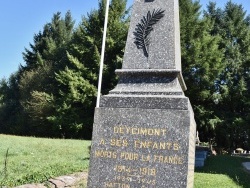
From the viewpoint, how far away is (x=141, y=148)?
4.68 m

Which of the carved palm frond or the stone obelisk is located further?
the carved palm frond

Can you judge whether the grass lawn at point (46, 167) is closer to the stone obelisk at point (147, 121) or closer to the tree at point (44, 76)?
the stone obelisk at point (147, 121)

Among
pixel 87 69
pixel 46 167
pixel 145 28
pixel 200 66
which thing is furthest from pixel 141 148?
pixel 87 69

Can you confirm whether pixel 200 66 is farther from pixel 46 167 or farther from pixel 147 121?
pixel 147 121

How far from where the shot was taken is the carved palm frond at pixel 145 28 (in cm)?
544

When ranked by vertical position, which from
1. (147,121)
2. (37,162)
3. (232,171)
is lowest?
(232,171)

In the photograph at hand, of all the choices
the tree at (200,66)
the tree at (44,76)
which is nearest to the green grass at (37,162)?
the tree at (44,76)

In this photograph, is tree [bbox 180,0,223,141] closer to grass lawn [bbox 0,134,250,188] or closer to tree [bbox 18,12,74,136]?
tree [bbox 18,12,74,136]

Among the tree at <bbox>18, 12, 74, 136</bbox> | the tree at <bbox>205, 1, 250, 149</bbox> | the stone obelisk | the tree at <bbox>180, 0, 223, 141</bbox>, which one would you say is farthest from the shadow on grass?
the tree at <bbox>18, 12, 74, 136</bbox>

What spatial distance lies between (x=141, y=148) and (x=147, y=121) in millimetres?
387

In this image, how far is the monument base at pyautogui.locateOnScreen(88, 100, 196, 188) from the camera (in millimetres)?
4516

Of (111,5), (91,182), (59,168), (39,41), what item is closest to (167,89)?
(91,182)

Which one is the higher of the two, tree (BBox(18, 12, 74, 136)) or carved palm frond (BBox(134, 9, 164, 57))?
tree (BBox(18, 12, 74, 136))

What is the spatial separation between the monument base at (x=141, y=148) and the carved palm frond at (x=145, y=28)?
117cm
